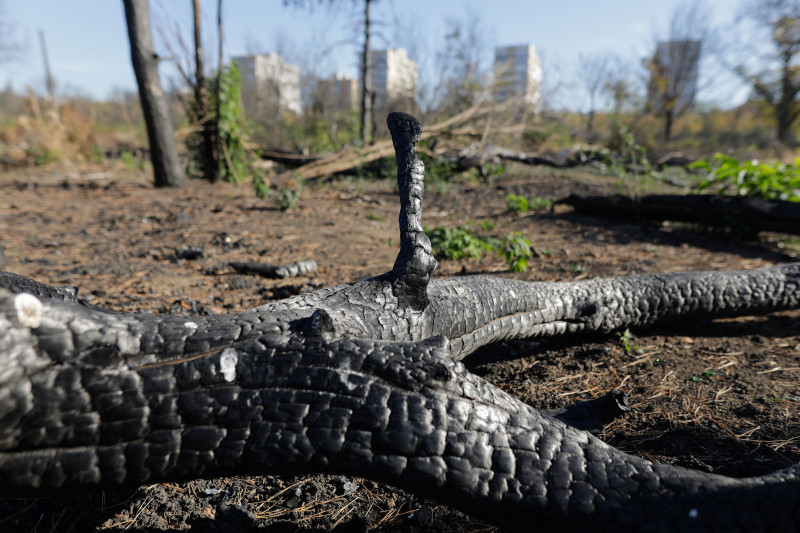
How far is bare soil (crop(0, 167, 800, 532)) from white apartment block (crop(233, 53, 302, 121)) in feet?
60.8

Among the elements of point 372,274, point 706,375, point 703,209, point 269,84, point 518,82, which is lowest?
point 706,375

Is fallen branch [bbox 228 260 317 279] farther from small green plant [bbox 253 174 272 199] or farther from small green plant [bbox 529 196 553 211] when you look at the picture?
small green plant [bbox 529 196 553 211]

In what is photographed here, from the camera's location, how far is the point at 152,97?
8727 mm

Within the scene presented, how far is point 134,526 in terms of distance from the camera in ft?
4.95

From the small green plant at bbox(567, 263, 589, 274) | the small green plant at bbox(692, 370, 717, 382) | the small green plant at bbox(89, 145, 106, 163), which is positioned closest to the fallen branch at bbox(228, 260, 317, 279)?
the small green plant at bbox(567, 263, 589, 274)

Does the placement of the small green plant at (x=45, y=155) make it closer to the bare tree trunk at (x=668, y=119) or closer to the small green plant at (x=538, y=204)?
the small green plant at (x=538, y=204)

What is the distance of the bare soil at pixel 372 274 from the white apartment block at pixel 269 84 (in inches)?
730

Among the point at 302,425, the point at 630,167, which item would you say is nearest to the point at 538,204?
the point at 630,167

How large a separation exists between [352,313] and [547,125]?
56.5ft

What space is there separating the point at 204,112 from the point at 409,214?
375 inches

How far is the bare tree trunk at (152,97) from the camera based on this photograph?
8.35 m

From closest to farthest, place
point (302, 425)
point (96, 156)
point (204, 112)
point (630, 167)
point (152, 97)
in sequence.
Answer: point (302, 425), point (630, 167), point (152, 97), point (204, 112), point (96, 156)

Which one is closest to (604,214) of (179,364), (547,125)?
(179,364)

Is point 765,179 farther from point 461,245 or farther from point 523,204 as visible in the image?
point 461,245
